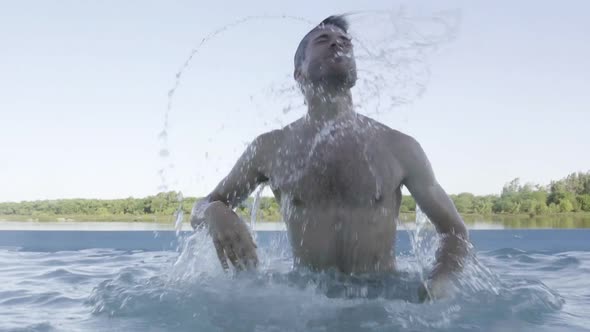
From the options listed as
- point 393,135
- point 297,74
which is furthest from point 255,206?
point 393,135

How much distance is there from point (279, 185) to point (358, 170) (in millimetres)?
305

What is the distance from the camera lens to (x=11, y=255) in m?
4.56

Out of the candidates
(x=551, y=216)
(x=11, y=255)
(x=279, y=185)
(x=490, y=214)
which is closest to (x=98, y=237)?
(x=11, y=255)

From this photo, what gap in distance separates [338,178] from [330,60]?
422mm

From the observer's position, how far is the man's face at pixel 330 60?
2010mm

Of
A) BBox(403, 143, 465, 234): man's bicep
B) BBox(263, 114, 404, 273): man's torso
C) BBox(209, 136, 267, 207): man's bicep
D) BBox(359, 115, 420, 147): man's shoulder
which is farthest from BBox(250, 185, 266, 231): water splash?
BBox(403, 143, 465, 234): man's bicep

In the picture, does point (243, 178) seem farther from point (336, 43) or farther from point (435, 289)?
point (435, 289)

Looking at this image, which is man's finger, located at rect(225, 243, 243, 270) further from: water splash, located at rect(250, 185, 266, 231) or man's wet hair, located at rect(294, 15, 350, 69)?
man's wet hair, located at rect(294, 15, 350, 69)

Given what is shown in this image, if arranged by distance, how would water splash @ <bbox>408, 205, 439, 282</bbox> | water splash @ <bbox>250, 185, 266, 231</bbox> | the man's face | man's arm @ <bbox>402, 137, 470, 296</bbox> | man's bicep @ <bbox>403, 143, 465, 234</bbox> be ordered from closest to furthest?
man's arm @ <bbox>402, 137, 470, 296</bbox> < man's bicep @ <bbox>403, 143, 465, 234</bbox> < the man's face < water splash @ <bbox>250, 185, 266, 231</bbox> < water splash @ <bbox>408, 205, 439, 282</bbox>

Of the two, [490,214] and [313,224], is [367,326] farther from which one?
[490,214]

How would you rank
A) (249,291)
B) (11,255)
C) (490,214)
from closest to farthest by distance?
(249,291), (11,255), (490,214)

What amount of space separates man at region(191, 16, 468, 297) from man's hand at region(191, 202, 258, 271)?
108mm

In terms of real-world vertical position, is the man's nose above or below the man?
above

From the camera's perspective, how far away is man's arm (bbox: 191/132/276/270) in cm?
167
